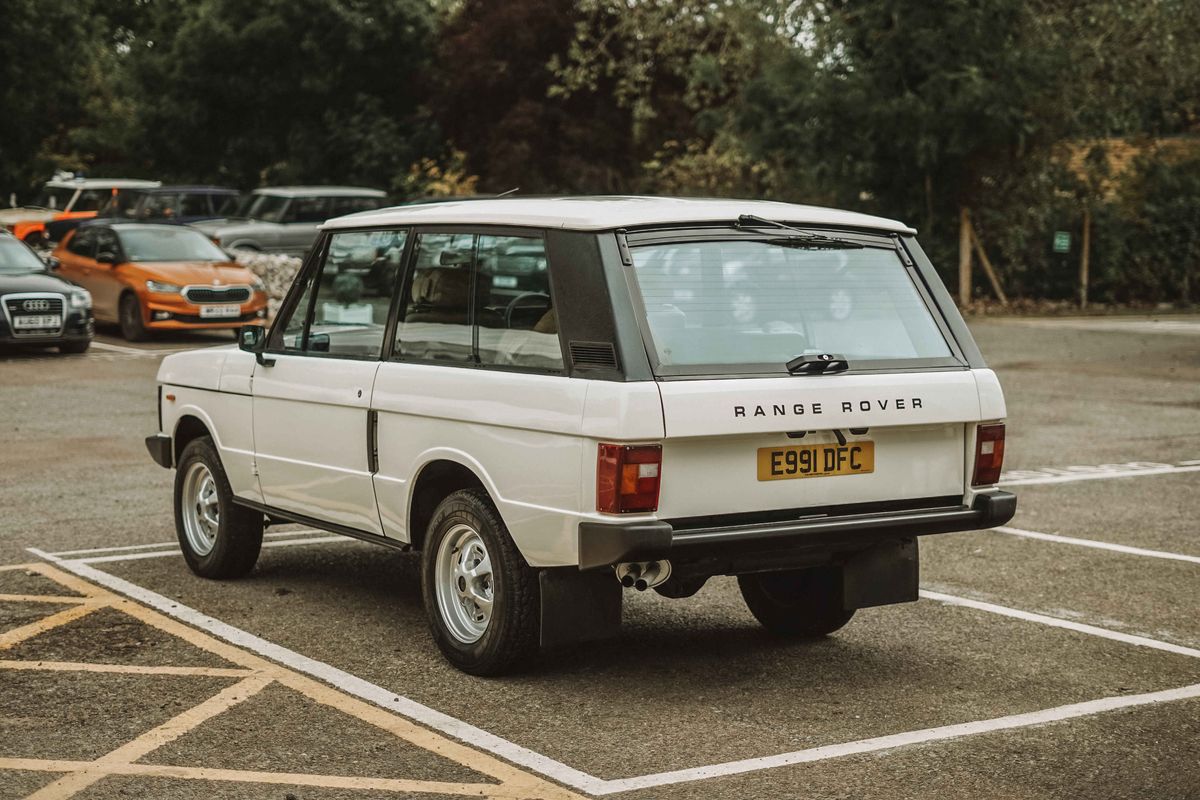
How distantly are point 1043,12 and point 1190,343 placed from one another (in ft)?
26.5

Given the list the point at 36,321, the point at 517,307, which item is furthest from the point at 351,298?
the point at 36,321

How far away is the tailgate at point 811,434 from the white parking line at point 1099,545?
3084 mm

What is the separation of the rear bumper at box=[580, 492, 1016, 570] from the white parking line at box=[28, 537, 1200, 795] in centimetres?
72

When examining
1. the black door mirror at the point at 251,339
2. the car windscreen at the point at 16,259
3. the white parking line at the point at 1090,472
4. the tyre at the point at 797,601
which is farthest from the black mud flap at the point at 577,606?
the car windscreen at the point at 16,259

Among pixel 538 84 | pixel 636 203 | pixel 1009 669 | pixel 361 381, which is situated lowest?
pixel 1009 669

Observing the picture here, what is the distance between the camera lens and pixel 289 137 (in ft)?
147

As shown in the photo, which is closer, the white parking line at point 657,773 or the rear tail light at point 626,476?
the white parking line at point 657,773

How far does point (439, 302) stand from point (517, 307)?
0.52 meters

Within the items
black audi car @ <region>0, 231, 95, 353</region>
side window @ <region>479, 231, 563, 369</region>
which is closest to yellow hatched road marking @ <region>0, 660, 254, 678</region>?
side window @ <region>479, 231, 563, 369</region>

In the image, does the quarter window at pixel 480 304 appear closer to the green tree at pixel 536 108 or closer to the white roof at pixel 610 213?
the white roof at pixel 610 213

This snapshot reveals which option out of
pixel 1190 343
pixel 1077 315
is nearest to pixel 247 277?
pixel 1190 343

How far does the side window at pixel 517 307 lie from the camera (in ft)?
19.9

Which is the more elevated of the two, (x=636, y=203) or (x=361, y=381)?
(x=636, y=203)

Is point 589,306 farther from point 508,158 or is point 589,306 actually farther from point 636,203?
point 508,158
